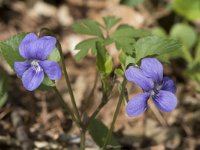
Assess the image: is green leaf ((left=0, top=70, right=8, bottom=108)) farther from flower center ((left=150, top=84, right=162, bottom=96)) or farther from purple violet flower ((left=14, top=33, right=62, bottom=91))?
flower center ((left=150, top=84, right=162, bottom=96))

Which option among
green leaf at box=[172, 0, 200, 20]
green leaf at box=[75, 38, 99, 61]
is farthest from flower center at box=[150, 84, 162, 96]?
green leaf at box=[172, 0, 200, 20]

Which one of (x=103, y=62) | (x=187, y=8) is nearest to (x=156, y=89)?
(x=103, y=62)

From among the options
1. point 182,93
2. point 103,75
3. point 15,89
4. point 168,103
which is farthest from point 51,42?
point 182,93

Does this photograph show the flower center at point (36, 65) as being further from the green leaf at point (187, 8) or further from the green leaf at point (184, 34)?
the green leaf at point (187, 8)

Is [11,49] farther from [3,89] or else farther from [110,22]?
[110,22]

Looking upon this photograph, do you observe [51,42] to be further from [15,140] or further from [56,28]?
[56,28]
